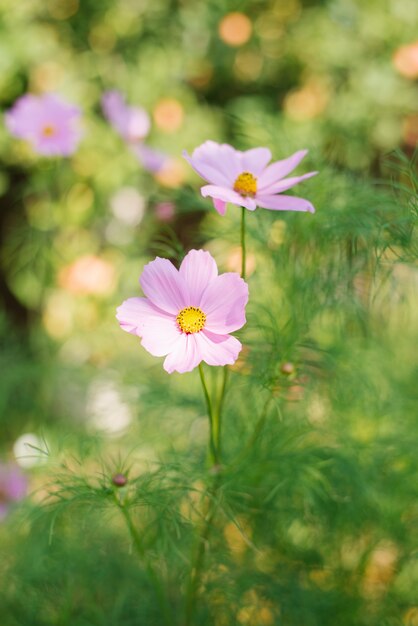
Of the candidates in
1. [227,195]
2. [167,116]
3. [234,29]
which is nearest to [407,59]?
[234,29]

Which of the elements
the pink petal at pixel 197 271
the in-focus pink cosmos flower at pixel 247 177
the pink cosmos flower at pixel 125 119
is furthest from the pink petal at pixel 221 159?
the pink cosmos flower at pixel 125 119

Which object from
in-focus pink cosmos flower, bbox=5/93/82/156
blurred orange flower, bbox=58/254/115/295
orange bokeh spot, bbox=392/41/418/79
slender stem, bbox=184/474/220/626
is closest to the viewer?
slender stem, bbox=184/474/220/626

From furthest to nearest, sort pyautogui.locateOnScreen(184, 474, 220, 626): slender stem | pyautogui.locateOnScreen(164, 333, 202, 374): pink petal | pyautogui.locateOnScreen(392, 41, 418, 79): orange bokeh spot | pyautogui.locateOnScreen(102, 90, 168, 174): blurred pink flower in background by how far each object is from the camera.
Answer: pyautogui.locateOnScreen(392, 41, 418, 79): orange bokeh spot → pyautogui.locateOnScreen(102, 90, 168, 174): blurred pink flower in background → pyautogui.locateOnScreen(184, 474, 220, 626): slender stem → pyautogui.locateOnScreen(164, 333, 202, 374): pink petal

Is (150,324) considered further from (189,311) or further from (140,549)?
(140,549)

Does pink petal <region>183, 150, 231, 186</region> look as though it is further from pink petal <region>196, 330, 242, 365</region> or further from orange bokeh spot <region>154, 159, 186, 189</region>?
orange bokeh spot <region>154, 159, 186, 189</region>

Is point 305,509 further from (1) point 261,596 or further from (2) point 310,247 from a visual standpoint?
(2) point 310,247

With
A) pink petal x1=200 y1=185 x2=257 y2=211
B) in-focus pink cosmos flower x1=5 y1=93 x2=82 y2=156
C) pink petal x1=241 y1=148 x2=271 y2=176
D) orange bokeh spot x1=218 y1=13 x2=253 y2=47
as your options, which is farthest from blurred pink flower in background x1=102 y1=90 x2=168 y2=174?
pink petal x1=200 y1=185 x2=257 y2=211

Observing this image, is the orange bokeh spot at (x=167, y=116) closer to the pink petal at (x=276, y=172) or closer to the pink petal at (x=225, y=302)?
the pink petal at (x=276, y=172)

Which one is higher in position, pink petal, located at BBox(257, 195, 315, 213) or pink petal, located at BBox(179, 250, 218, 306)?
pink petal, located at BBox(257, 195, 315, 213)
